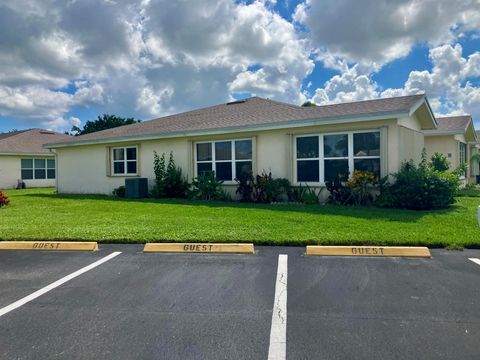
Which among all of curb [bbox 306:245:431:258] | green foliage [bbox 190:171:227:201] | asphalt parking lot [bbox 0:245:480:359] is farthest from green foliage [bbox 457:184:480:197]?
asphalt parking lot [bbox 0:245:480:359]

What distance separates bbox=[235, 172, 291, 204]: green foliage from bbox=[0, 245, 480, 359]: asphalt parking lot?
6.78 meters

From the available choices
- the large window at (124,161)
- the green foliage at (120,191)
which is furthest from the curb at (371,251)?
the large window at (124,161)

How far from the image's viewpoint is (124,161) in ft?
56.9

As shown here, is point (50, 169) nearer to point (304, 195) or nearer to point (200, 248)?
point (304, 195)

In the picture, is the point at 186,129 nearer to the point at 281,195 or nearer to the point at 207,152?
the point at 207,152

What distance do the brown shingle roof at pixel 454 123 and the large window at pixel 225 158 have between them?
12019 mm

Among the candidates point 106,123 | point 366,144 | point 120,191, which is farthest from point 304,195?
point 106,123

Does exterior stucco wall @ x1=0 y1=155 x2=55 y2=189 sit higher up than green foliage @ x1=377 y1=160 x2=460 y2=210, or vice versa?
exterior stucco wall @ x1=0 y1=155 x2=55 y2=189

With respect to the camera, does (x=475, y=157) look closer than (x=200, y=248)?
No

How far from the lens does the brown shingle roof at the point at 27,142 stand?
25.8m

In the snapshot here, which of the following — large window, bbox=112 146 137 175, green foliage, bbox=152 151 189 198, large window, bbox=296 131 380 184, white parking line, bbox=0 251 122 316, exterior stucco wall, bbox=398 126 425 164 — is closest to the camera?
white parking line, bbox=0 251 122 316

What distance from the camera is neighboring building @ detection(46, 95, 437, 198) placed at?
11305 millimetres

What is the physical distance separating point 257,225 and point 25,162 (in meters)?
25.6

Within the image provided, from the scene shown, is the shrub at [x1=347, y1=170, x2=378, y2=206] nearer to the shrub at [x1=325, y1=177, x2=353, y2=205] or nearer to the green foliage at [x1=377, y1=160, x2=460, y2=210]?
the shrub at [x1=325, y1=177, x2=353, y2=205]
